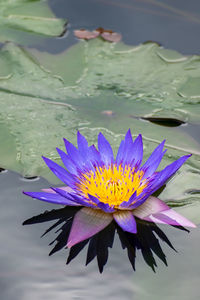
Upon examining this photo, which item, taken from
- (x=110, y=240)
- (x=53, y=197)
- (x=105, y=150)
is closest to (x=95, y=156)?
(x=105, y=150)

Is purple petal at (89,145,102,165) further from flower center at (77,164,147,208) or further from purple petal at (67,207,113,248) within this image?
purple petal at (67,207,113,248)

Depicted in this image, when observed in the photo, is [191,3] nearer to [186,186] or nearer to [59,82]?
[59,82]

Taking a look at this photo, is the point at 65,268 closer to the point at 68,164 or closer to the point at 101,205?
the point at 101,205

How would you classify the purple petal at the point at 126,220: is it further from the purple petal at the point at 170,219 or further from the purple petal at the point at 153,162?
the purple petal at the point at 153,162

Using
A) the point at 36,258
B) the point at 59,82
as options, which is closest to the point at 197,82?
the point at 59,82

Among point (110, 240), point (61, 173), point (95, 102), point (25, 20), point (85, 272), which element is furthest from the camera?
point (25, 20)

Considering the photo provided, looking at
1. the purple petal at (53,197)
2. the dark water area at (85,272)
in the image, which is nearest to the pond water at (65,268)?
the dark water area at (85,272)
